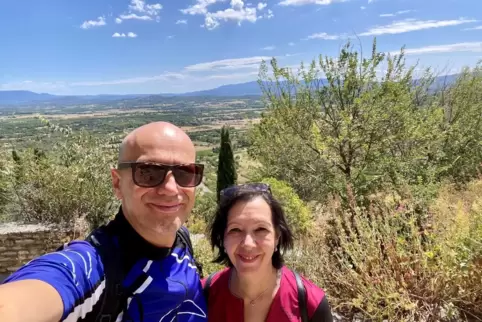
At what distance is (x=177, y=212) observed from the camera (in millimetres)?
1489

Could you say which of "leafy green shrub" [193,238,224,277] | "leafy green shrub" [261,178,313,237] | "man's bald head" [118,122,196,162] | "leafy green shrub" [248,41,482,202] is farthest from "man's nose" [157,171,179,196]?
"leafy green shrub" [248,41,482,202]

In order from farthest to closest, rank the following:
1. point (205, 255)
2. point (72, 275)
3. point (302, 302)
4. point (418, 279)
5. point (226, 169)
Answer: point (226, 169), point (205, 255), point (418, 279), point (302, 302), point (72, 275)

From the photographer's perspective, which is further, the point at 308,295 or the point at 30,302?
the point at 308,295

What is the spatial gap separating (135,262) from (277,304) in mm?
709

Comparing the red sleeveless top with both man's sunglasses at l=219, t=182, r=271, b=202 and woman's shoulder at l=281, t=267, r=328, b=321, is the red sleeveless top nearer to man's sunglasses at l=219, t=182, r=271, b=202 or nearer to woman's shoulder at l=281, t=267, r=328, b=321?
woman's shoulder at l=281, t=267, r=328, b=321

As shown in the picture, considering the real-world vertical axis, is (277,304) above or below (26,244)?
above

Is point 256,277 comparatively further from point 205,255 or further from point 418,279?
point 205,255

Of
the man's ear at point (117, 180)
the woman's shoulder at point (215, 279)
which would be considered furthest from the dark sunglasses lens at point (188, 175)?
the woman's shoulder at point (215, 279)

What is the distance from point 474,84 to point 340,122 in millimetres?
8695

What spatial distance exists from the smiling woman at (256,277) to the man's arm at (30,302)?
79 centimetres

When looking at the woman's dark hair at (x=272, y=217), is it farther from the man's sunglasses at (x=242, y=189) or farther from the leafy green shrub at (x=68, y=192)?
the leafy green shrub at (x=68, y=192)

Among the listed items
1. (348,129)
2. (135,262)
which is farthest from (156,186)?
(348,129)

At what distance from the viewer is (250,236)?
1699 millimetres

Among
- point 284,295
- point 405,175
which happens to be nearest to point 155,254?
point 284,295
